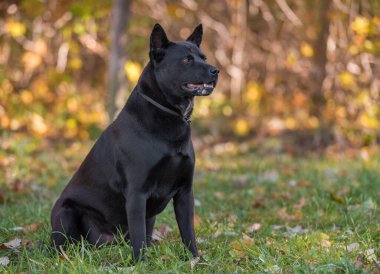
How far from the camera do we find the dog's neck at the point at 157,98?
131 inches

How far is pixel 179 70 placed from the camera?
10.9 feet

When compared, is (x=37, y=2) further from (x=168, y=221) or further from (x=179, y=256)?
(x=179, y=256)

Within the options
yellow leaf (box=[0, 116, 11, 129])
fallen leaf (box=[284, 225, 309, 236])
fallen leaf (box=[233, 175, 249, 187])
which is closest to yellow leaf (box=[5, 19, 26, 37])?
yellow leaf (box=[0, 116, 11, 129])

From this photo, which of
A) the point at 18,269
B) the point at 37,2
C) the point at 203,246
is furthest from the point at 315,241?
the point at 37,2

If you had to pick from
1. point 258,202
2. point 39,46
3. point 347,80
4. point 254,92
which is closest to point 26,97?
point 39,46

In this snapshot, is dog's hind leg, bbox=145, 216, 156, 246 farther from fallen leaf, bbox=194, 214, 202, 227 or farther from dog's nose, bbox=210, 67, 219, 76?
dog's nose, bbox=210, 67, 219, 76

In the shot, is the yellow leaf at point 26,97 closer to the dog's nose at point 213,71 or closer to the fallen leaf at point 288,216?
the fallen leaf at point 288,216

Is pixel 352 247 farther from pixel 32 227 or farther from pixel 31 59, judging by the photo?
pixel 31 59

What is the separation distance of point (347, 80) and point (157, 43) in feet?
18.0

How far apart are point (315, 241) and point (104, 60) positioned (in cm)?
761

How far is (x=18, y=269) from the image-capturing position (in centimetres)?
319

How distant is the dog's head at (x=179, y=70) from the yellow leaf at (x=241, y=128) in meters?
5.74

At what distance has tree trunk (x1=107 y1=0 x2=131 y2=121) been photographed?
789 cm

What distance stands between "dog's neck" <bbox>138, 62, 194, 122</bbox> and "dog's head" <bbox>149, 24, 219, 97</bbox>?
0.03 meters
